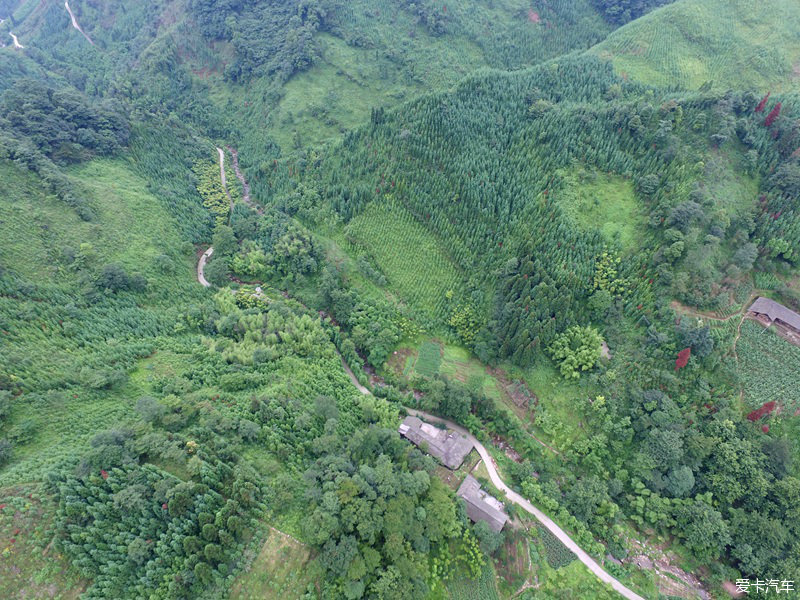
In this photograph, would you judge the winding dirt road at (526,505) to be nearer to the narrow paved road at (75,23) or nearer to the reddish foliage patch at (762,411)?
the reddish foliage patch at (762,411)

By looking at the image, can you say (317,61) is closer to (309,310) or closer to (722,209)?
(309,310)

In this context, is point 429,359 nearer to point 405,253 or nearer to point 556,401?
point 556,401

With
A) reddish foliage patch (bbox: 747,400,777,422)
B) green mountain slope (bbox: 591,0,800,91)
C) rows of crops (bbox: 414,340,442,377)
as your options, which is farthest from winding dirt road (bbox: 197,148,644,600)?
green mountain slope (bbox: 591,0,800,91)

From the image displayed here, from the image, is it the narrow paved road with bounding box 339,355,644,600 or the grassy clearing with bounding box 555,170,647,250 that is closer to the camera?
the narrow paved road with bounding box 339,355,644,600

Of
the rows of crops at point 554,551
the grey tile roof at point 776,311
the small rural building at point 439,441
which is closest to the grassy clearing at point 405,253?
the small rural building at point 439,441

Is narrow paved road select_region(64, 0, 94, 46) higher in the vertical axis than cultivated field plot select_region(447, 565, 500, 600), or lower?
higher

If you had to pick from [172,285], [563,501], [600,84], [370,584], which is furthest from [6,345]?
[600,84]

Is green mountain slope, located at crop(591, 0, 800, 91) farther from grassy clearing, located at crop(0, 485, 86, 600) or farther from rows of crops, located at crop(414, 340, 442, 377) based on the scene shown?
grassy clearing, located at crop(0, 485, 86, 600)
